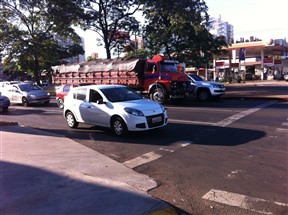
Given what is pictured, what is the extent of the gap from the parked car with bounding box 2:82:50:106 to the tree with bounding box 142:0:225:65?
14.7 m

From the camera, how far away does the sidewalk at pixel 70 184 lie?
4.79 metres

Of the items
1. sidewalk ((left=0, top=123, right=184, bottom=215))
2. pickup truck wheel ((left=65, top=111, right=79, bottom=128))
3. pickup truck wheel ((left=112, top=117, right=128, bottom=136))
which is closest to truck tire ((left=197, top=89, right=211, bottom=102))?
pickup truck wheel ((left=65, top=111, right=79, bottom=128))

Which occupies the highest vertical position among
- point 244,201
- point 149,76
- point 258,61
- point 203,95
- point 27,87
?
point 258,61

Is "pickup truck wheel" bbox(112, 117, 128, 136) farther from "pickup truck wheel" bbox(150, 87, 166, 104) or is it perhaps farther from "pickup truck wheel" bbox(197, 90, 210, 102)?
"pickup truck wheel" bbox(197, 90, 210, 102)

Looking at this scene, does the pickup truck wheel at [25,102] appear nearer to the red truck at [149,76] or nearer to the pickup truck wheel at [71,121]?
the red truck at [149,76]

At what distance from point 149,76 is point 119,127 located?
995 cm

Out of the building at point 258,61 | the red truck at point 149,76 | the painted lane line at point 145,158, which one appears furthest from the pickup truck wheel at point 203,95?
the building at point 258,61

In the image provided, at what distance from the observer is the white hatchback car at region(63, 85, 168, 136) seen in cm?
983

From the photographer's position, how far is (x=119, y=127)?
33.4 feet

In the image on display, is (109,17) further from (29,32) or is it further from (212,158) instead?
(212,158)

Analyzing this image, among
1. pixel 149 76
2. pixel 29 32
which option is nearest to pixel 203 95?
pixel 149 76

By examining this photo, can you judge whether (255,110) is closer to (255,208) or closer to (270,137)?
(270,137)

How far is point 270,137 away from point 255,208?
4.97m

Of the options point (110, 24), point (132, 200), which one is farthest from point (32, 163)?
point (110, 24)
